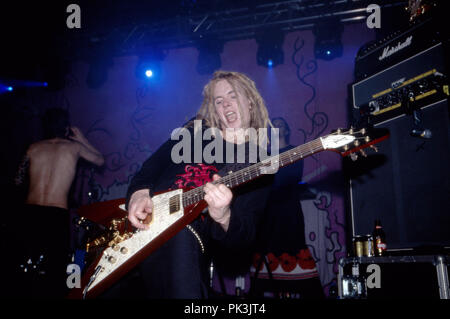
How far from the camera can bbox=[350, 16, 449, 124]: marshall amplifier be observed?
1.77 metres

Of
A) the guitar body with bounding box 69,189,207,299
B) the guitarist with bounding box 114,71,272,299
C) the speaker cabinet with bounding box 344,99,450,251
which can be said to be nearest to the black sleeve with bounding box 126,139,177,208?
the guitarist with bounding box 114,71,272,299

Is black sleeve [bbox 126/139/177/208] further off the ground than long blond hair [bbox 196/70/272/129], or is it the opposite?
long blond hair [bbox 196/70/272/129]

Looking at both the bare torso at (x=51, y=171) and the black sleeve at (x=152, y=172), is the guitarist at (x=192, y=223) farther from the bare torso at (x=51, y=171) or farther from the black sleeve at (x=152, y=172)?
the bare torso at (x=51, y=171)

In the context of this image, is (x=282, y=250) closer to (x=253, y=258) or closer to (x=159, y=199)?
(x=253, y=258)

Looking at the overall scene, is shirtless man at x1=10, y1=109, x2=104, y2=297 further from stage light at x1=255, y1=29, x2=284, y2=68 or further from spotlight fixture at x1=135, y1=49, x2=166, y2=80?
stage light at x1=255, y1=29, x2=284, y2=68

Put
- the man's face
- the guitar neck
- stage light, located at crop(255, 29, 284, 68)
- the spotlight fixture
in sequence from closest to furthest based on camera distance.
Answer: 1. the guitar neck
2. the man's face
3. stage light, located at crop(255, 29, 284, 68)
4. the spotlight fixture

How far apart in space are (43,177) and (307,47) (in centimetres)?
422

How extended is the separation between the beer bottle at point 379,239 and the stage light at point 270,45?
3429mm

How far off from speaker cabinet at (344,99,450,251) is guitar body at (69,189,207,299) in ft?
3.70

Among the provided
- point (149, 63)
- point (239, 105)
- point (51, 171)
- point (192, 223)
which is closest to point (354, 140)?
point (192, 223)

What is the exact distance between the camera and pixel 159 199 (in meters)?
1.97

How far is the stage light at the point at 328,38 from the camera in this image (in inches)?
178

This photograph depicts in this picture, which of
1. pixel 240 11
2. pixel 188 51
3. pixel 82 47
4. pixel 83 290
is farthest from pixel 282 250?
pixel 82 47
